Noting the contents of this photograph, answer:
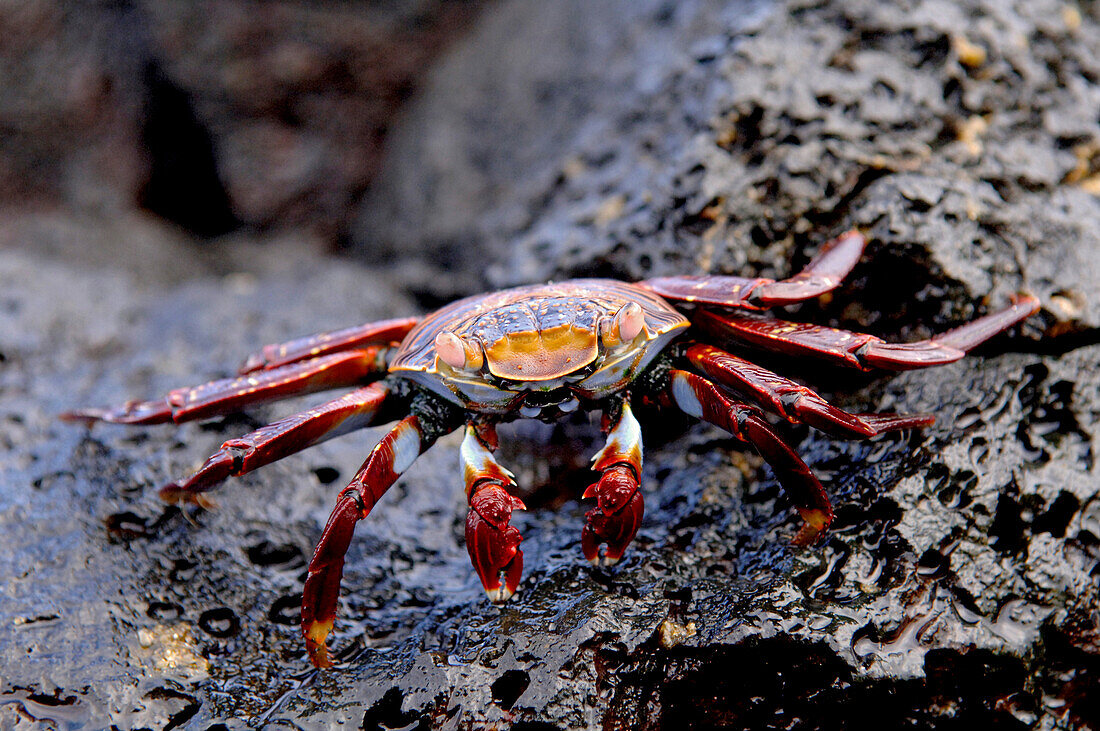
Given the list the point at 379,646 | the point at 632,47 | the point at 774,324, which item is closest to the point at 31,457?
the point at 379,646

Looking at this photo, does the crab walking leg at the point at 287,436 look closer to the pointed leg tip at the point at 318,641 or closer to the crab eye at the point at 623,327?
the pointed leg tip at the point at 318,641

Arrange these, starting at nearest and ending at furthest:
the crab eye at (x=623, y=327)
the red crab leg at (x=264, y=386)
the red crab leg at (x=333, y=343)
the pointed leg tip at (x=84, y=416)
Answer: the crab eye at (x=623, y=327)
the red crab leg at (x=264, y=386)
the red crab leg at (x=333, y=343)
the pointed leg tip at (x=84, y=416)

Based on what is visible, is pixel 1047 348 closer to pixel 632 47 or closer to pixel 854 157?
pixel 854 157

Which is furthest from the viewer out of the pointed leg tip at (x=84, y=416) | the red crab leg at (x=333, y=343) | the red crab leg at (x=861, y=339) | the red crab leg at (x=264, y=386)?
the pointed leg tip at (x=84, y=416)

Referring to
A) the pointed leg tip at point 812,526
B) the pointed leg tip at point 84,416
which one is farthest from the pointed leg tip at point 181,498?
the pointed leg tip at point 812,526

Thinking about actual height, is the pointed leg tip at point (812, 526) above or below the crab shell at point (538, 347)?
below

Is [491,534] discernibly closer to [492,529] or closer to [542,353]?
[492,529]
